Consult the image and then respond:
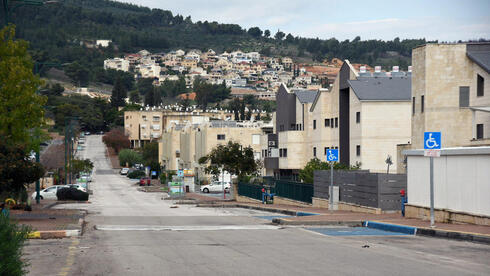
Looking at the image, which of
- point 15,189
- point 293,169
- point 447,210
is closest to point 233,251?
point 447,210

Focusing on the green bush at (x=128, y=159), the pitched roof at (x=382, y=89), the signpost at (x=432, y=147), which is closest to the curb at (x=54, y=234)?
the signpost at (x=432, y=147)

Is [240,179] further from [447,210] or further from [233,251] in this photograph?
[233,251]

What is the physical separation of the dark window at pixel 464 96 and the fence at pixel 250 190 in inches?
669

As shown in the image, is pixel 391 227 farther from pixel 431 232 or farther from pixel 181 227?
pixel 181 227

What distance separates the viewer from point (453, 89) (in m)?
39.1

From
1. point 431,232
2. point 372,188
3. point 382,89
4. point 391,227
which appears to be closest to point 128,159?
point 382,89

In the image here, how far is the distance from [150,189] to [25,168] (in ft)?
182

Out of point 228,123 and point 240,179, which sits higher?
point 228,123

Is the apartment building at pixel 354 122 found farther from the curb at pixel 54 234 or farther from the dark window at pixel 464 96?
the curb at pixel 54 234

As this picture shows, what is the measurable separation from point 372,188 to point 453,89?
12067mm

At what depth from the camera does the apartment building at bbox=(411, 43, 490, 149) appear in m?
38.5

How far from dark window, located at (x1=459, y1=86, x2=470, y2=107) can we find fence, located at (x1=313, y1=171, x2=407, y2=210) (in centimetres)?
911

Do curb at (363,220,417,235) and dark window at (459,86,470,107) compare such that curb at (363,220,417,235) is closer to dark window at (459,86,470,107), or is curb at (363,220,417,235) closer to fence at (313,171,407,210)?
fence at (313,171,407,210)

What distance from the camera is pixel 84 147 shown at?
572 ft
